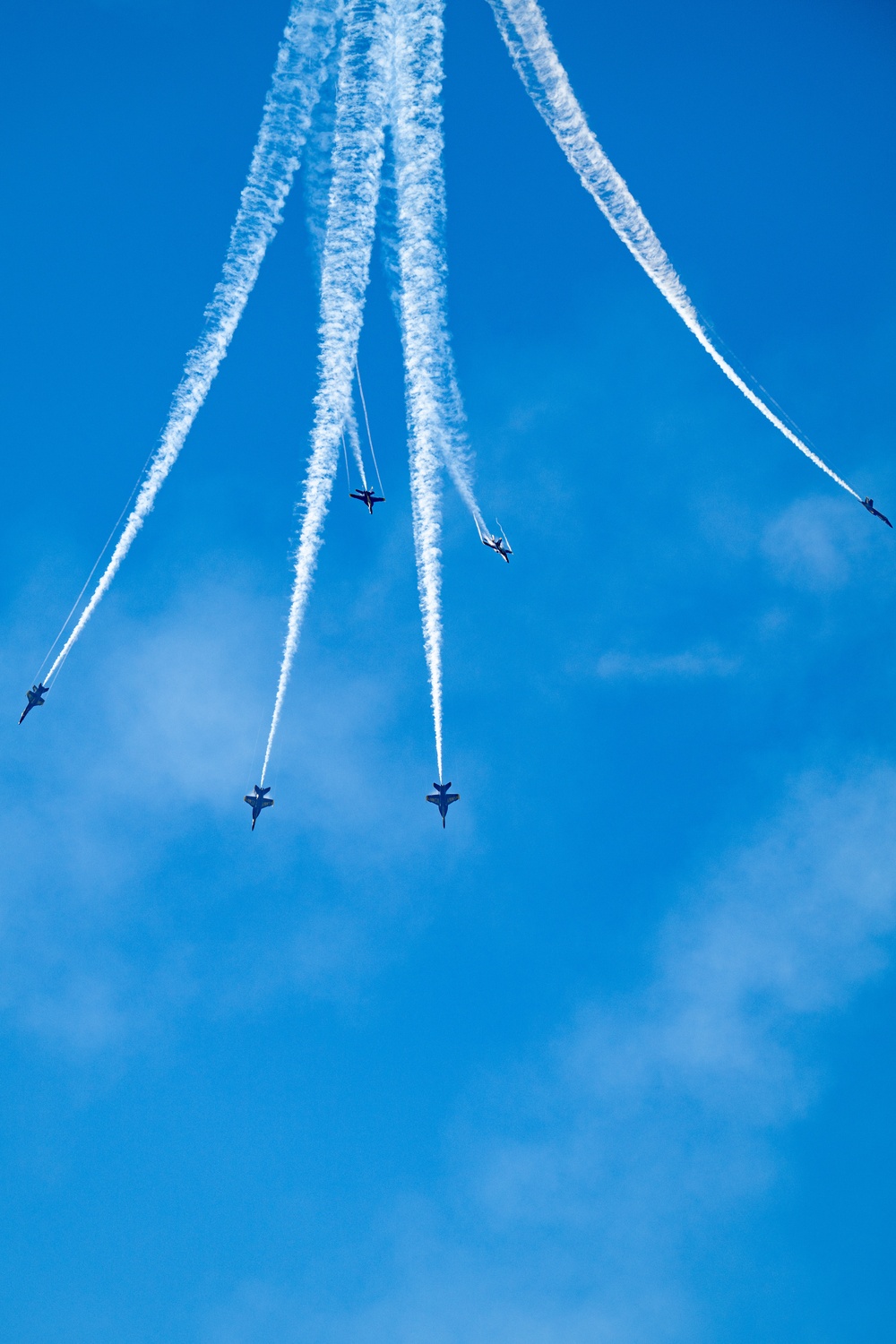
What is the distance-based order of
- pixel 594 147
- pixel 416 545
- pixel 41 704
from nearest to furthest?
pixel 594 147, pixel 416 545, pixel 41 704

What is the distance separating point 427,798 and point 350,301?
60.3 feet

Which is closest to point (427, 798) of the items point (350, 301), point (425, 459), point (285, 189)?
point (425, 459)

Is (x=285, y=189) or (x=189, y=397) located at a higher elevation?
(x=285, y=189)

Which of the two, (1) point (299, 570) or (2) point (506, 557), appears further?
(2) point (506, 557)

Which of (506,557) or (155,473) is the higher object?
(506,557)

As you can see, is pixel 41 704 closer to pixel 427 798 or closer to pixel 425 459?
pixel 427 798

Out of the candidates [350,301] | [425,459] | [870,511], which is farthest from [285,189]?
[870,511]

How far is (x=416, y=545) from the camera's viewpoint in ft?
80.3

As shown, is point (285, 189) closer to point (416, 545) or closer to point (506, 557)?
point (416, 545)

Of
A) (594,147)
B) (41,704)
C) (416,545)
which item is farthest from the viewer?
(41,704)

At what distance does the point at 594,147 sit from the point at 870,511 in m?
19.9

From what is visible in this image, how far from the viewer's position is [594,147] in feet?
70.1

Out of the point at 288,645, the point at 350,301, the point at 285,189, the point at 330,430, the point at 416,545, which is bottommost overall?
the point at 288,645

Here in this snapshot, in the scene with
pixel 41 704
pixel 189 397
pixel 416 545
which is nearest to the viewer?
pixel 189 397
